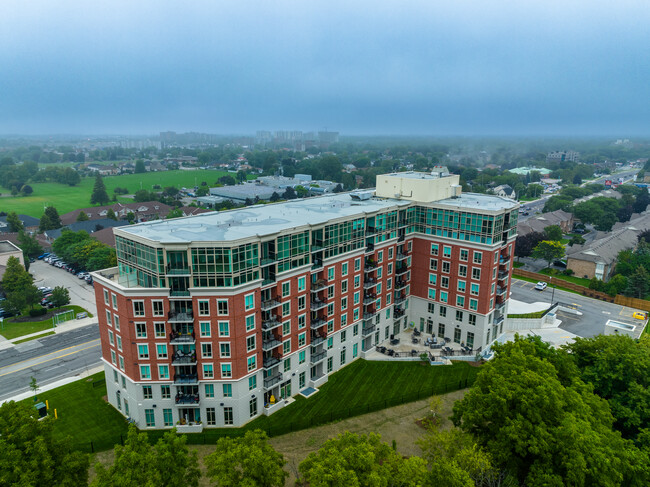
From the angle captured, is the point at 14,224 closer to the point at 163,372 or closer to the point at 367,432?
the point at 163,372

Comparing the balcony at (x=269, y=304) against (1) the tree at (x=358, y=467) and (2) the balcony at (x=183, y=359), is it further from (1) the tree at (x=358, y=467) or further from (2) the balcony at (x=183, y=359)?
(1) the tree at (x=358, y=467)

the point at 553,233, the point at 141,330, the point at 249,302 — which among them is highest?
the point at 249,302

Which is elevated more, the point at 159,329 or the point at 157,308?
the point at 157,308

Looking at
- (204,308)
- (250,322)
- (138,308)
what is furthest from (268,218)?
(138,308)

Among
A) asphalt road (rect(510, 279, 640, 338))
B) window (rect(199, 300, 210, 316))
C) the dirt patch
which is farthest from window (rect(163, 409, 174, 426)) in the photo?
asphalt road (rect(510, 279, 640, 338))

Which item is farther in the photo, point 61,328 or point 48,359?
point 61,328

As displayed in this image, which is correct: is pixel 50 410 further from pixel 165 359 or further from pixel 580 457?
pixel 580 457
